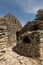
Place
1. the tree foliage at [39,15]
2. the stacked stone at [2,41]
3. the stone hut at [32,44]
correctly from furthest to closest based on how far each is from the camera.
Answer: the tree foliage at [39,15]
the stone hut at [32,44]
the stacked stone at [2,41]

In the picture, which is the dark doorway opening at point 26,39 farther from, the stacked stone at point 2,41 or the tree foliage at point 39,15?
the tree foliage at point 39,15

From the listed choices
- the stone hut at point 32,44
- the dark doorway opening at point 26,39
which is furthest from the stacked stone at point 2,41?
the dark doorway opening at point 26,39

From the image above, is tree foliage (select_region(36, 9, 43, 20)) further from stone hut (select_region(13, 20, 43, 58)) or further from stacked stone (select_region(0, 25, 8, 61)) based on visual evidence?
stacked stone (select_region(0, 25, 8, 61))

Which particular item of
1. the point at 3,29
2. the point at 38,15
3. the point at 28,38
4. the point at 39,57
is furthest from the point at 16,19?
the point at 3,29

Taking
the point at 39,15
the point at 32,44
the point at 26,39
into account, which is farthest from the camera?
the point at 39,15

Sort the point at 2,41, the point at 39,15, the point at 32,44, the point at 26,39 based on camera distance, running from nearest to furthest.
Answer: the point at 2,41
the point at 32,44
the point at 26,39
the point at 39,15

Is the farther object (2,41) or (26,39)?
(26,39)

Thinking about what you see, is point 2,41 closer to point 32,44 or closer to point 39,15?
point 32,44

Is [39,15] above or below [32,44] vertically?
above

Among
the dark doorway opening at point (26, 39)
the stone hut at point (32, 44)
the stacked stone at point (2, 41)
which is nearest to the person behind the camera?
the stacked stone at point (2, 41)

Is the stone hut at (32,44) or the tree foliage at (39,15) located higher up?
the tree foliage at (39,15)

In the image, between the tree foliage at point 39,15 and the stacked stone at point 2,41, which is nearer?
the stacked stone at point 2,41

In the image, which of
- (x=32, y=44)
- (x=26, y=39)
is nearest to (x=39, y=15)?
(x=26, y=39)

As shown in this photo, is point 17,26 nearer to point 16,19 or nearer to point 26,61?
point 16,19
